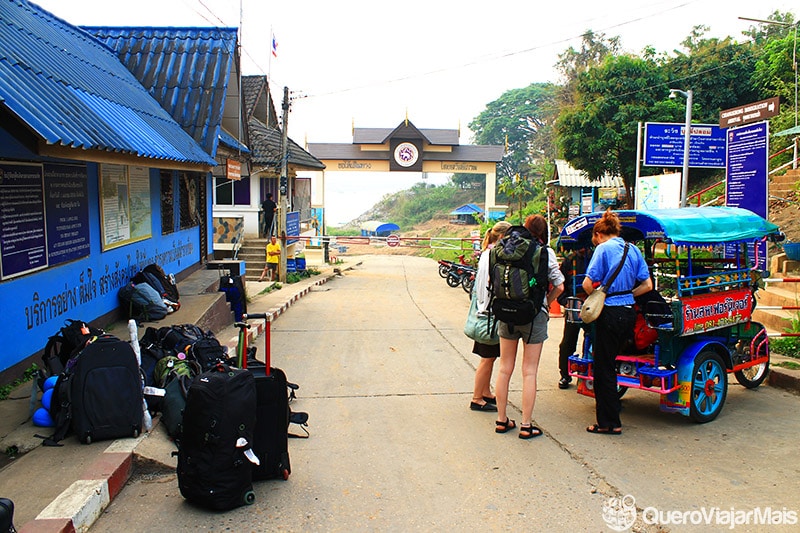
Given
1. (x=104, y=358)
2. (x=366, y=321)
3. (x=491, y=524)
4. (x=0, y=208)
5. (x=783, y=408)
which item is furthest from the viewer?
(x=366, y=321)

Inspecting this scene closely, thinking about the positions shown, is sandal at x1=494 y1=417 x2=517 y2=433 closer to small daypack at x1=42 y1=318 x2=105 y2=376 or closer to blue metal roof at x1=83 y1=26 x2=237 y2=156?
small daypack at x1=42 y1=318 x2=105 y2=376

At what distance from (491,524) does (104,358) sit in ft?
10.4

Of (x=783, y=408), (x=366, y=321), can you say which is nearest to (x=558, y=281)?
(x=783, y=408)

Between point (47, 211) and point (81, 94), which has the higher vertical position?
point (81, 94)

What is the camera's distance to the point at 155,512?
14.6ft

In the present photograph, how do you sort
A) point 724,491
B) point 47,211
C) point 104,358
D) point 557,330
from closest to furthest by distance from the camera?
point 724,491 → point 104,358 → point 47,211 → point 557,330

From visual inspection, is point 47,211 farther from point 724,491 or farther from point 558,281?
point 724,491

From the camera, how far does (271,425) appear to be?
15.6 feet

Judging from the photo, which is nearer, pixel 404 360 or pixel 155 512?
pixel 155 512

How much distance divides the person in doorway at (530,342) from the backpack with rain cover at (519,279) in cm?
9

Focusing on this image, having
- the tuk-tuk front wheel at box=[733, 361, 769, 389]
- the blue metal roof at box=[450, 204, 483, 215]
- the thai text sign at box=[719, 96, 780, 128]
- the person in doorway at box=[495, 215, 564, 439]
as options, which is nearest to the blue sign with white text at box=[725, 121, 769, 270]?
the thai text sign at box=[719, 96, 780, 128]

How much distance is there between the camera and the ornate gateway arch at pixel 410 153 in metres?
41.2

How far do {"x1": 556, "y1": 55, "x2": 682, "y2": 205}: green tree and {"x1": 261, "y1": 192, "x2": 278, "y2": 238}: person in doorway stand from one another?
40.6 ft

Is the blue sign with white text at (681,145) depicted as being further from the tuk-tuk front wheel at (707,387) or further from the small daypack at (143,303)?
the small daypack at (143,303)
